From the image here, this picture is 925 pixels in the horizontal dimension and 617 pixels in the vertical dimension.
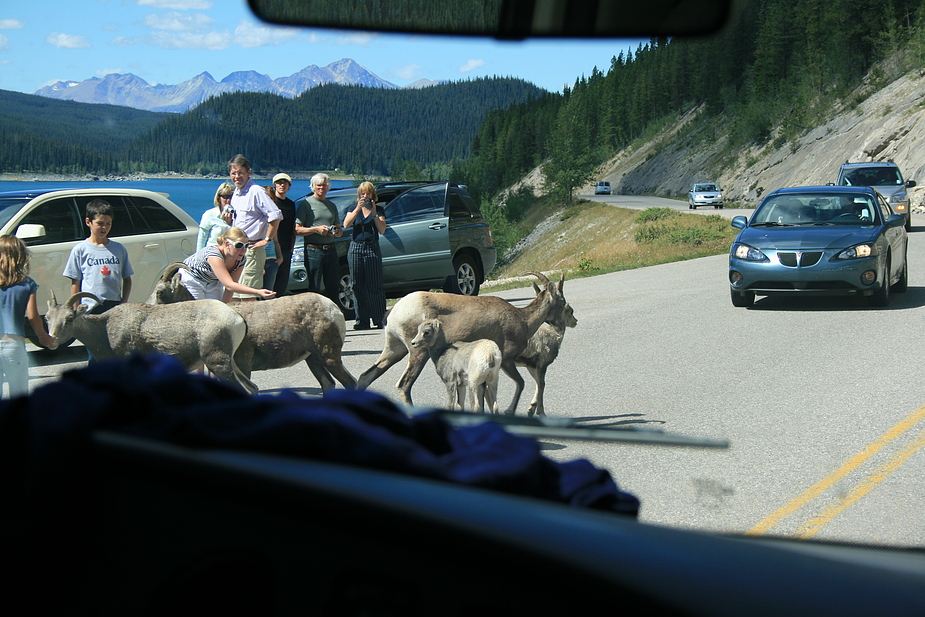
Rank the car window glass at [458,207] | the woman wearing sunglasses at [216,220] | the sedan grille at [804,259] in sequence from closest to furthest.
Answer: the woman wearing sunglasses at [216,220] < the sedan grille at [804,259] < the car window glass at [458,207]

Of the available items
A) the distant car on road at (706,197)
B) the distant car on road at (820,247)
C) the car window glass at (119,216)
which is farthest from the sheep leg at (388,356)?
the distant car on road at (706,197)

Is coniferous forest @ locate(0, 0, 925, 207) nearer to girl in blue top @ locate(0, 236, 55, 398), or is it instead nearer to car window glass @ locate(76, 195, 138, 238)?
car window glass @ locate(76, 195, 138, 238)

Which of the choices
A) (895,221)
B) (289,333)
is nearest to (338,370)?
(289,333)

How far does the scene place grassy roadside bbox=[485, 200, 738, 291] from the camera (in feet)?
78.4

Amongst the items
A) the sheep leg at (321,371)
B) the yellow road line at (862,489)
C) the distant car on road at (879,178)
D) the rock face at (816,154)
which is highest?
the rock face at (816,154)

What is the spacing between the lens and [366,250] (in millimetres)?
11031

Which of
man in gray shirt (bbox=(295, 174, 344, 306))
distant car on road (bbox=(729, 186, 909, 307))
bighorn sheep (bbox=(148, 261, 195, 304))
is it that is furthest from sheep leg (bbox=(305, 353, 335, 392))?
distant car on road (bbox=(729, 186, 909, 307))

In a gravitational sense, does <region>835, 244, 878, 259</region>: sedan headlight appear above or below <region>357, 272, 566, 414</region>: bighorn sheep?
above

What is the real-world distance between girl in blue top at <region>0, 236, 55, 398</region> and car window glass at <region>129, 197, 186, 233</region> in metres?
4.67

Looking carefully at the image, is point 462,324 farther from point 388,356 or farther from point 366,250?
point 366,250

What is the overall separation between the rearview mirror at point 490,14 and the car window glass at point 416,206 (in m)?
11.8

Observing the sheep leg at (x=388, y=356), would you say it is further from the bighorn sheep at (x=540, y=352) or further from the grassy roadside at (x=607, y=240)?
the grassy roadside at (x=607, y=240)

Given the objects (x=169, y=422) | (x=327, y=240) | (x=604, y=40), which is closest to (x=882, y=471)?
(x=604, y=40)

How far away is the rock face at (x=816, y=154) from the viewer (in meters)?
42.5
